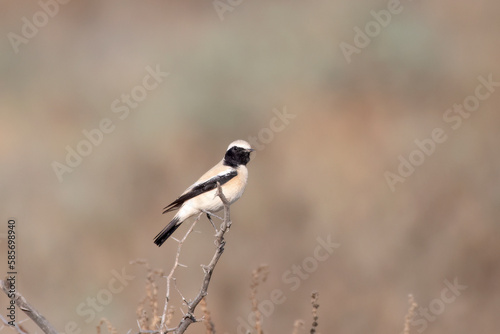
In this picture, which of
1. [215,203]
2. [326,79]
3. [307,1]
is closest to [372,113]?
[326,79]

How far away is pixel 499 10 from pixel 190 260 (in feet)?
22.1

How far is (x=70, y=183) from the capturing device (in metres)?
11.4

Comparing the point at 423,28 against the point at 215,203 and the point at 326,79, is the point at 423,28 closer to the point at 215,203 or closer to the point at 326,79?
the point at 326,79
